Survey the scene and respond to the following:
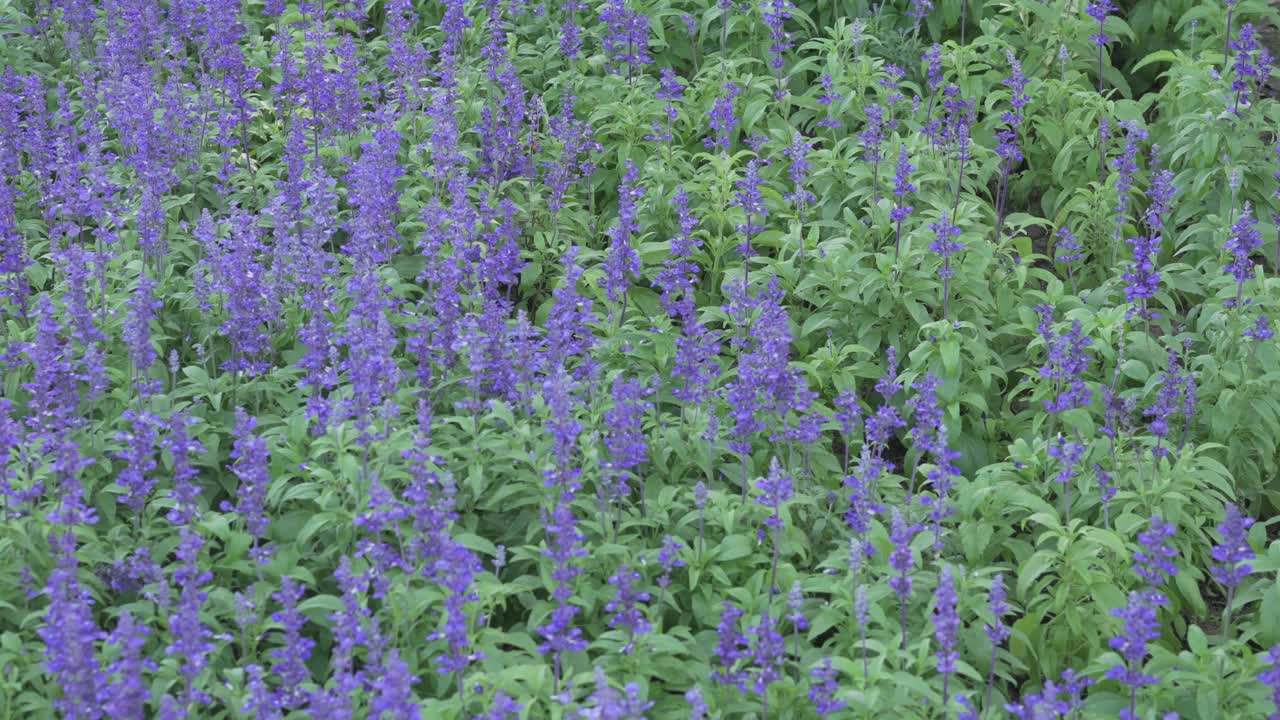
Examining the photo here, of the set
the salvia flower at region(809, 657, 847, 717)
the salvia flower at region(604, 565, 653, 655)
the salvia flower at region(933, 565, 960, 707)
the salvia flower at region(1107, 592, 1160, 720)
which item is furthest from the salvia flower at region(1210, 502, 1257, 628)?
the salvia flower at region(604, 565, 653, 655)

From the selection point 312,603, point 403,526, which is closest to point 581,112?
point 403,526

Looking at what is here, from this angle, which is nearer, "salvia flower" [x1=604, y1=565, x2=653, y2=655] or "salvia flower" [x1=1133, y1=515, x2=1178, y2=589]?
"salvia flower" [x1=604, y1=565, x2=653, y2=655]

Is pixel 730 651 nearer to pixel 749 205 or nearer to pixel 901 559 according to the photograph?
pixel 901 559

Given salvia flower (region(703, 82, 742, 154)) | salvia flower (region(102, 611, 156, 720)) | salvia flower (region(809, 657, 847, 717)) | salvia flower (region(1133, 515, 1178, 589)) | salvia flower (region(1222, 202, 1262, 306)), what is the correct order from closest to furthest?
salvia flower (region(102, 611, 156, 720)), salvia flower (region(809, 657, 847, 717)), salvia flower (region(1133, 515, 1178, 589)), salvia flower (region(1222, 202, 1262, 306)), salvia flower (region(703, 82, 742, 154))

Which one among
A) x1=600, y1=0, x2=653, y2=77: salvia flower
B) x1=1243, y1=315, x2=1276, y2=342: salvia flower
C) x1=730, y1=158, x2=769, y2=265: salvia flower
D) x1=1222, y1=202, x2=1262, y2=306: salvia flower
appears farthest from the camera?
x1=600, y1=0, x2=653, y2=77: salvia flower

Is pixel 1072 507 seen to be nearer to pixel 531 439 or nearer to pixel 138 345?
pixel 531 439

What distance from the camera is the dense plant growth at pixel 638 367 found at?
5.90 m

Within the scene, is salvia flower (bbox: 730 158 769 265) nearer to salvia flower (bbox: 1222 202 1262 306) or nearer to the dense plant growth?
the dense plant growth

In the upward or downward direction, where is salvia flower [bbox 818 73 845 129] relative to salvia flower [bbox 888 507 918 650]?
upward

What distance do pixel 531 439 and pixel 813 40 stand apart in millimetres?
4785

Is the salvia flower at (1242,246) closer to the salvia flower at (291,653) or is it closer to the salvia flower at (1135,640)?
the salvia flower at (1135,640)

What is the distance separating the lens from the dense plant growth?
590cm

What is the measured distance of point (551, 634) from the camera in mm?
5598

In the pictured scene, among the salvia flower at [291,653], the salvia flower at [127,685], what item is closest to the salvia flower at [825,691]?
the salvia flower at [291,653]
